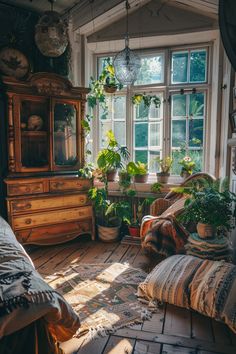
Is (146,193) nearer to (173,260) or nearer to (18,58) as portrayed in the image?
(173,260)

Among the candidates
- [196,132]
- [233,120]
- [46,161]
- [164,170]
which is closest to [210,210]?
[233,120]

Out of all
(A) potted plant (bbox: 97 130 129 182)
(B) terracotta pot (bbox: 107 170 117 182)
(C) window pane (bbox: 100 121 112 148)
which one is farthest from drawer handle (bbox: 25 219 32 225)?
(C) window pane (bbox: 100 121 112 148)

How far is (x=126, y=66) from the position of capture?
3.45 m

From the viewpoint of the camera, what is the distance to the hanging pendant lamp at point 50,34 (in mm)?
3383

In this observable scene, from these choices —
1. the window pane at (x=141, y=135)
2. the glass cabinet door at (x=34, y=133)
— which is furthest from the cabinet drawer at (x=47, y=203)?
the window pane at (x=141, y=135)

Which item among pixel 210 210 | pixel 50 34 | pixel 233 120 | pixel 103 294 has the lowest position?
pixel 103 294

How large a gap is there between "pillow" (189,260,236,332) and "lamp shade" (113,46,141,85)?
2.25 metres

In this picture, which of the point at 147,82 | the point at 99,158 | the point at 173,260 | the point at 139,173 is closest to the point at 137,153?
the point at 139,173

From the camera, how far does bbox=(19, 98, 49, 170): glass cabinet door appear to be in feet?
11.3

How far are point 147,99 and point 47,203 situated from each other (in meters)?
1.85

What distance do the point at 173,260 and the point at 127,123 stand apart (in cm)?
225

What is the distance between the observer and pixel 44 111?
3.57 metres

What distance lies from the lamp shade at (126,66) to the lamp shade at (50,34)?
0.70m

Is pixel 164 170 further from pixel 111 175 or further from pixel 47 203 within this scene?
pixel 47 203
